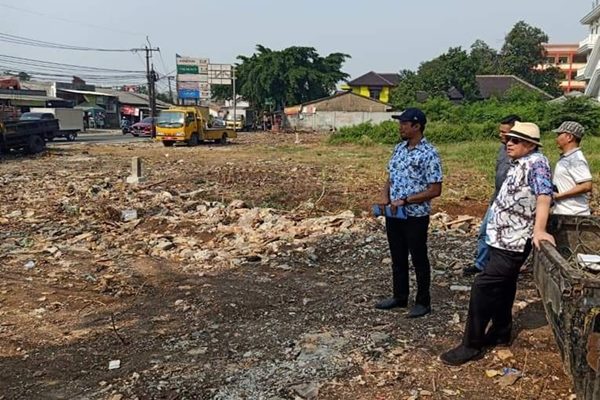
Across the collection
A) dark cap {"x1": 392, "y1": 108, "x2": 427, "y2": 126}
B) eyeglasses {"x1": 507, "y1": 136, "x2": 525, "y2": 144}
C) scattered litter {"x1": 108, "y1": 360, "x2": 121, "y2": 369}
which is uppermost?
dark cap {"x1": 392, "y1": 108, "x2": 427, "y2": 126}

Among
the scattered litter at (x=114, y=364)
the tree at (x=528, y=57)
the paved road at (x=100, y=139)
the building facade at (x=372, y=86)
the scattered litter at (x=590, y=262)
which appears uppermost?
the tree at (x=528, y=57)

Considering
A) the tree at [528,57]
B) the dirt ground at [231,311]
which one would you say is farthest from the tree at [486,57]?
the dirt ground at [231,311]

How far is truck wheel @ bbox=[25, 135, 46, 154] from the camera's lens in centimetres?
2114

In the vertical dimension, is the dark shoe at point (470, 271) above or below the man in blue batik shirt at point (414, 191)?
below

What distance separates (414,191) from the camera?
4.24 metres

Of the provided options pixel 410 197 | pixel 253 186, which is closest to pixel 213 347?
pixel 410 197

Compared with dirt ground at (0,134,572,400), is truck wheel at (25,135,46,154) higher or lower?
higher

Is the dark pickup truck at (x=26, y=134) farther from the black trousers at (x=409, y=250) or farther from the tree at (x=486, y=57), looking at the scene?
the tree at (x=486, y=57)

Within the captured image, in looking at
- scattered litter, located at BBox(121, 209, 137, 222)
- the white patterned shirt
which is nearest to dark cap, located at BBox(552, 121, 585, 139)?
the white patterned shirt

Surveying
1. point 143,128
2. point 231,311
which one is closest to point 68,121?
point 143,128

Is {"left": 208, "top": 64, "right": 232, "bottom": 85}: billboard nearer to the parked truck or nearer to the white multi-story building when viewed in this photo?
the parked truck

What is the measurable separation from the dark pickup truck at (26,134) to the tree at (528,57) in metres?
56.5

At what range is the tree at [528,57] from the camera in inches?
2549

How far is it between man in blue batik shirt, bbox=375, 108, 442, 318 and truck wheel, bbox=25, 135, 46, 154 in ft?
65.6
